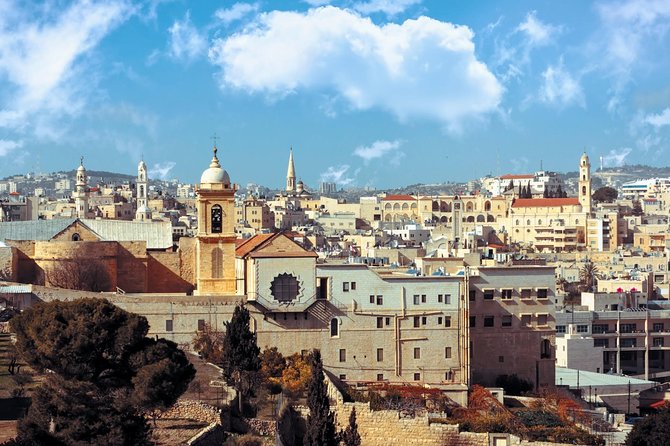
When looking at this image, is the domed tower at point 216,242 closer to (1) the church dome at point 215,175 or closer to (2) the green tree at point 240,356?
(1) the church dome at point 215,175

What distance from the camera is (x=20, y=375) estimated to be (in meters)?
31.7

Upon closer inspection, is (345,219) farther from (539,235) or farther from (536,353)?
(536,353)

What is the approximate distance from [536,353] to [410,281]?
506cm

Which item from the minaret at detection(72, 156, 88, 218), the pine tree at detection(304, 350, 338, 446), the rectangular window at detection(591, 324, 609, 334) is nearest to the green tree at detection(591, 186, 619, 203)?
the minaret at detection(72, 156, 88, 218)

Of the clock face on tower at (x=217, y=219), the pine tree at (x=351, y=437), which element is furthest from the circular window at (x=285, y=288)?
the pine tree at (x=351, y=437)

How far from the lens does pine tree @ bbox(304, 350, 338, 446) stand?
98.9ft

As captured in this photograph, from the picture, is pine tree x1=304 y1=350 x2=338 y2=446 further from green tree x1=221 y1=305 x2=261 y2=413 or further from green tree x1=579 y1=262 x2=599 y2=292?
green tree x1=579 y1=262 x2=599 y2=292

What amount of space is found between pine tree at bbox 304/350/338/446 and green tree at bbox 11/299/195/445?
9.67 ft

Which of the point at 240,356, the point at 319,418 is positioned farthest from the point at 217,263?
the point at 319,418

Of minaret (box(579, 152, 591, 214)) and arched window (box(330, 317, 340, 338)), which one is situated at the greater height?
minaret (box(579, 152, 591, 214))

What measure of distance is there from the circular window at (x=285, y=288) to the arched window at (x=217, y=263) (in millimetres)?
3251

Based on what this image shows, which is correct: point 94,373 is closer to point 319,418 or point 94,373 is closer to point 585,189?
point 319,418

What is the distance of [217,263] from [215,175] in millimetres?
2977

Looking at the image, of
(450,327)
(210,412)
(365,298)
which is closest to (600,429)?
(450,327)
